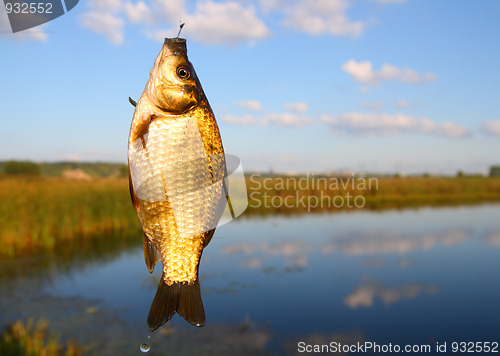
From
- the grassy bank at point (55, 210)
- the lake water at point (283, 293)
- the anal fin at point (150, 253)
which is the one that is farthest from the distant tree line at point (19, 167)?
the anal fin at point (150, 253)

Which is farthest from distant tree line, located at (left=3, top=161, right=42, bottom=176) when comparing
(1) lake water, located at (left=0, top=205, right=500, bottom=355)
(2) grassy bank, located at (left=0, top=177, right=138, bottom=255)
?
(2) grassy bank, located at (left=0, top=177, right=138, bottom=255)

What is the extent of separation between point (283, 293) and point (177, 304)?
15821mm

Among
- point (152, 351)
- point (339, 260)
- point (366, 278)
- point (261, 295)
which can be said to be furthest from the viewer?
point (339, 260)

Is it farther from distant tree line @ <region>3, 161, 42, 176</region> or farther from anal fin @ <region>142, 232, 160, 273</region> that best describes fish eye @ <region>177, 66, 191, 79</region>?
distant tree line @ <region>3, 161, 42, 176</region>

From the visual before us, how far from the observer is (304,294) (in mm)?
16406

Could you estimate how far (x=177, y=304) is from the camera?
1487 millimetres

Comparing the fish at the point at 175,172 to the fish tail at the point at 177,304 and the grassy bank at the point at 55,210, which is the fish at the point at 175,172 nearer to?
the fish tail at the point at 177,304

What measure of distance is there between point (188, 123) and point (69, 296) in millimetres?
14306

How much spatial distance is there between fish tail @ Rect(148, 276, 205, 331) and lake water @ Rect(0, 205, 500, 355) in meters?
8.75

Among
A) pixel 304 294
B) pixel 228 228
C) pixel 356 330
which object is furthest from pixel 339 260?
pixel 228 228

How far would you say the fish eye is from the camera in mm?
1579

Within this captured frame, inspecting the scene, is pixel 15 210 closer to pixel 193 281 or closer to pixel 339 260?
pixel 193 281

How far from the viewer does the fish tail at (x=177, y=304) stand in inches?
55.3

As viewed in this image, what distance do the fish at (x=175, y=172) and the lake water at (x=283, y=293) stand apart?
8.78 metres
